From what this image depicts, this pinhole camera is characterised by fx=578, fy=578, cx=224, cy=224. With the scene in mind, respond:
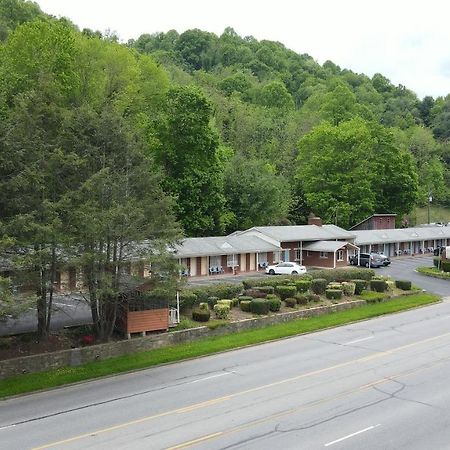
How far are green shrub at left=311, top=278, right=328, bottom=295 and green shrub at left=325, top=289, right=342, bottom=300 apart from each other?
836 millimetres

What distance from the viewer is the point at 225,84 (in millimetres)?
119062

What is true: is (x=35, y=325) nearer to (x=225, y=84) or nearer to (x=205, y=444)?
(x=205, y=444)

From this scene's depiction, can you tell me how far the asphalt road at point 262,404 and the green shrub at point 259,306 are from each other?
5.02 m

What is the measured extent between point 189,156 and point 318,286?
75.4ft

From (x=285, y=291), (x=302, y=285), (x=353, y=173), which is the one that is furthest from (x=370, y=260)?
(x=285, y=291)

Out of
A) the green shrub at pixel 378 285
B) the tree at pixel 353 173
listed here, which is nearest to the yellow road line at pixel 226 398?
the green shrub at pixel 378 285

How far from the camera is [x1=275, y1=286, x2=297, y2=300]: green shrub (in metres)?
38.6

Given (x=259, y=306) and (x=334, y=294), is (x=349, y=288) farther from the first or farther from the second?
(x=259, y=306)

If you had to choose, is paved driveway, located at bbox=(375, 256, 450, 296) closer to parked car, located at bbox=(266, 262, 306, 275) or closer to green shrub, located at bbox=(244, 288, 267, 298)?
parked car, located at bbox=(266, 262, 306, 275)

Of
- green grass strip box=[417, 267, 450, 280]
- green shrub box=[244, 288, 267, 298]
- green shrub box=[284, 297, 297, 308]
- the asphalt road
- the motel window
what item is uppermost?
the motel window

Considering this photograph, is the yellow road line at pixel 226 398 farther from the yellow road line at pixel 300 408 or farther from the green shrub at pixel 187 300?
the green shrub at pixel 187 300

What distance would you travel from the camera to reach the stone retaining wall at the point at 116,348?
80.7 feet

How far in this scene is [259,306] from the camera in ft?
116

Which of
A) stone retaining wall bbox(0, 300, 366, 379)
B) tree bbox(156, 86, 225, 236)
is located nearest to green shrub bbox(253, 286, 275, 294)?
stone retaining wall bbox(0, 300, 366, 379)
